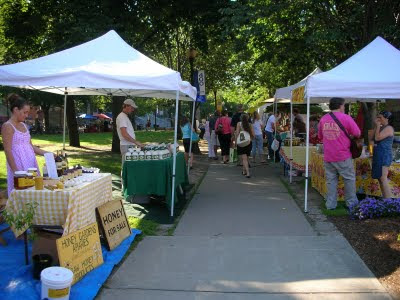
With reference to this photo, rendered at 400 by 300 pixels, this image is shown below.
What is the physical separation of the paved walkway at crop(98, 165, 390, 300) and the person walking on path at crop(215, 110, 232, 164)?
7407 millimetres

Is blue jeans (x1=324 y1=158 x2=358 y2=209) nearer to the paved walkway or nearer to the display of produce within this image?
the paved walkway

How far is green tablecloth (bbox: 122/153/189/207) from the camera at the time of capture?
307 inches

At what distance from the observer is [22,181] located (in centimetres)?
488

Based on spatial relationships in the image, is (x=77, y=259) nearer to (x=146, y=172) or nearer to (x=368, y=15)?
(x=146, y=172)

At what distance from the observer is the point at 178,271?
16.1ft

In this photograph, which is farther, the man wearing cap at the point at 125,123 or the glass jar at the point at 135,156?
the man wearing cap at the point at 125,123

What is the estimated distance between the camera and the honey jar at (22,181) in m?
4.87

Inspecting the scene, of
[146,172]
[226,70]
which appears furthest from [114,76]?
[226,70]

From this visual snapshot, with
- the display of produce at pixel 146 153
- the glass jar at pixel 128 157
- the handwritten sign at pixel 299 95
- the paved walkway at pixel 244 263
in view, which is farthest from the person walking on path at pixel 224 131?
the glass jar at pixel 128 157

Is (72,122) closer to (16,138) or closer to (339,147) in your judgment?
(16,138)

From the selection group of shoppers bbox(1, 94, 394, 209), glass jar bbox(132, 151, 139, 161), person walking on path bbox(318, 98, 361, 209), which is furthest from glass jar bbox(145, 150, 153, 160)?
person walking on path bbox(318, 98, 361, 209)

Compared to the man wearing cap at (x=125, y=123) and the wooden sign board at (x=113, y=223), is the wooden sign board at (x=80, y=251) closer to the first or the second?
the wooden sign board at (x=113, y=223)

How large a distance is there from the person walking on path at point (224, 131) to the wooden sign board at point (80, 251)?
10.4 metres

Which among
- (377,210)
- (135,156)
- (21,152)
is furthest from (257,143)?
(21,152)
